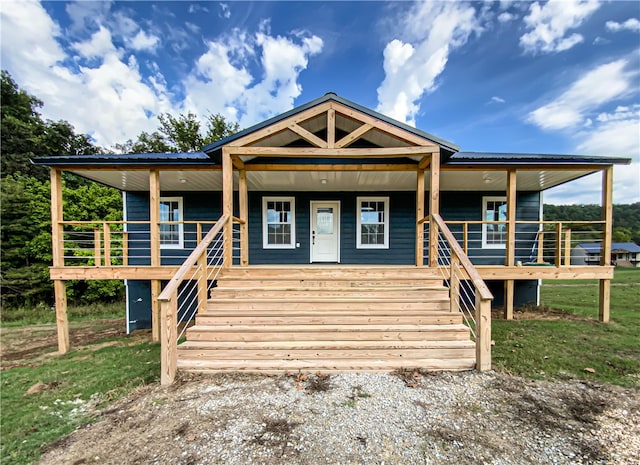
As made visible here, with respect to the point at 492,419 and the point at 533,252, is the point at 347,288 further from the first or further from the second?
the point at 533,252

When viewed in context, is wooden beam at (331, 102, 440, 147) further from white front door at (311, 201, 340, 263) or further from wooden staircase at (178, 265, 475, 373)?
white front door at (311, 201, 340, 263)

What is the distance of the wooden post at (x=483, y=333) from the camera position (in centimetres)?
286

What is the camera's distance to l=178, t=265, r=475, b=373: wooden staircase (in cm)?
306

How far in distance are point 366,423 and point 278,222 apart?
19.3ft

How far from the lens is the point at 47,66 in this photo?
50.5 ft

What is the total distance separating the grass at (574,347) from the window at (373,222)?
3.32 metres

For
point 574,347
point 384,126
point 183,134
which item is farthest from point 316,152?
point 183,134

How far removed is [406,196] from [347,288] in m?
4.42

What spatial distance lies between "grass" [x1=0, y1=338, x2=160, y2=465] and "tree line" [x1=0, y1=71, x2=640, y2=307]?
821 cm

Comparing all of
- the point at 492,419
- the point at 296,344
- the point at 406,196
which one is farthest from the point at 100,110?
the point at 492,419

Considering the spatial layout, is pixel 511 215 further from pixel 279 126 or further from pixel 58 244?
pixel 58 244

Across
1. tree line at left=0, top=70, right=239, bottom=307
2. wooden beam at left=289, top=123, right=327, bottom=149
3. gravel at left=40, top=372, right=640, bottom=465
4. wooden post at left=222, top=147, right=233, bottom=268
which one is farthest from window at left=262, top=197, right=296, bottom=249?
tree line at left=0, top=70, right=239, bottom=307

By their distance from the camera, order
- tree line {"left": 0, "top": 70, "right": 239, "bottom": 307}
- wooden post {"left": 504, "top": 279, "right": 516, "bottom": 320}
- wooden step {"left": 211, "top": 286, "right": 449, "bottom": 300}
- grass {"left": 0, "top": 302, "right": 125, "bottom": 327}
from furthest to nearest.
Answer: tree line {"left": 0, "top": 70, "right": 239, "bottom": 307}
grass {"left": 0, "top": 302, "right": 125, "bottom": 327}
wooden post {"left": 504, "top": 279, "right": 516, "bottom": 320}
wooden step {"left": 211, "top": 286, "right": 449, "bottom": 300}

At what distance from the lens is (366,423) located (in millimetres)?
2115
